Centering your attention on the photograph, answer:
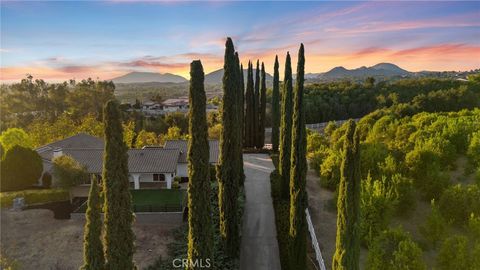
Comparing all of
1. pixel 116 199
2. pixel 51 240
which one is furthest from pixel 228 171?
pixel 51 240

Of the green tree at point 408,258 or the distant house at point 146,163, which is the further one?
the distant house at point 146,163

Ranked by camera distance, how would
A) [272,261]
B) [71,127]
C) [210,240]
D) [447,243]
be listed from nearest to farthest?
[210,240] < [447,243] < [272,261] < [71,127]

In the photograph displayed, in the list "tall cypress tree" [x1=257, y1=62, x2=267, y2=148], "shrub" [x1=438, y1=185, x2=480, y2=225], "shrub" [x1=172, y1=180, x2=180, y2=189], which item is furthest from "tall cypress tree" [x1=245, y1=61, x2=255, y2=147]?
"shrub" [x1=438, y1=185, x2=480, y2=225]

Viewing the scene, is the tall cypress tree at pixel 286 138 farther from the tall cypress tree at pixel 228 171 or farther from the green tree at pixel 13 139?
the green tree at pixel 13 139

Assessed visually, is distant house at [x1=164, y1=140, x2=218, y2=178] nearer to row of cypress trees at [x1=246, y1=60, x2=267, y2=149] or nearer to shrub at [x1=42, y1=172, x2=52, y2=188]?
row of cypress trees at [x1=246, y1=60, x2=267, y2=149]

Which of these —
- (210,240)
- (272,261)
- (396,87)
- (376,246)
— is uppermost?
(396,87)

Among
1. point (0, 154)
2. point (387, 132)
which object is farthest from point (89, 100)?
point (387, 132)

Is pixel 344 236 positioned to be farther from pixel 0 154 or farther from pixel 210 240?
pixel 0 154

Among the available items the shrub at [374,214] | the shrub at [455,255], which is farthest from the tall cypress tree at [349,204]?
the shrub at [374,214]
